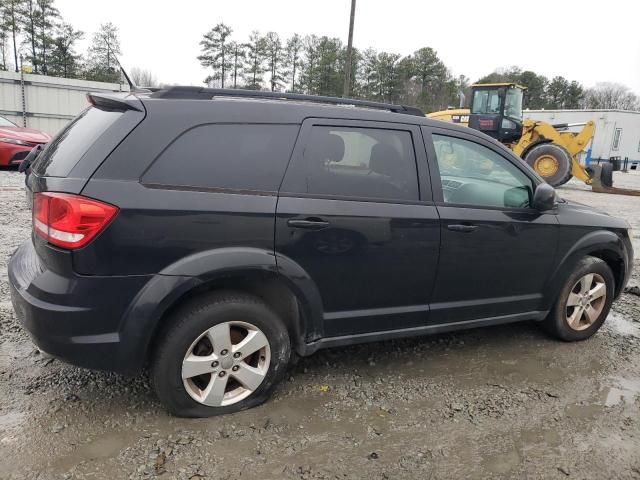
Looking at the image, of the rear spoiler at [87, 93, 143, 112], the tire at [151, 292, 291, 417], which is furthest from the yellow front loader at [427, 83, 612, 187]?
the rear spoiler at [87, 93, 143, 112]

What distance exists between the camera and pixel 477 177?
3.44 metres

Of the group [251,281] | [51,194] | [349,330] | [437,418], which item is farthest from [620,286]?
[51,194]

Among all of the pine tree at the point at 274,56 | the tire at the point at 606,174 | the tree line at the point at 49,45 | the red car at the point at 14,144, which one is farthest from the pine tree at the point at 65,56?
the tire at the point at 606,174

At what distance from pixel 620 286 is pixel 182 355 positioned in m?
3.65

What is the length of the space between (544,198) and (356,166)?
1.43 meters

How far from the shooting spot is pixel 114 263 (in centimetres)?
225

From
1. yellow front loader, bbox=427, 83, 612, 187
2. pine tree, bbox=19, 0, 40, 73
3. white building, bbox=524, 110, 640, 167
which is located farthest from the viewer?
pine tree, bbox=19, 0, 40, 73

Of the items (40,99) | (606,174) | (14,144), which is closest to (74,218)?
(14,144)

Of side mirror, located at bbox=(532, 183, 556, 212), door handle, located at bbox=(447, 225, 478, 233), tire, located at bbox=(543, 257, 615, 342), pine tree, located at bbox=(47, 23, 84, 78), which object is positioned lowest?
tire, located at bbox=(543, 257, 615, 342)

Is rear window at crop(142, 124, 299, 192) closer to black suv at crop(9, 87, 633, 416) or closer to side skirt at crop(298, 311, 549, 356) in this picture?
black suv at crop(9, 87, 633, 416)

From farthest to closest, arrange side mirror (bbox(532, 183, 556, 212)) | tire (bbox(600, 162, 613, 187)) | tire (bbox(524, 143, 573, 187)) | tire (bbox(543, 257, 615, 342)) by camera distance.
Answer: tire (bbox(600, 162, 613, 187)) < tire (bbox(524, 143, 573, 187)) < tire (bbox(543, 257, 615, 342)) < side mirror (bbox(532, 183, 556, 212))

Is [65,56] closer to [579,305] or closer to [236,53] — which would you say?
[236,53]

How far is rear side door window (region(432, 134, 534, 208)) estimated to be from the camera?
3.19m

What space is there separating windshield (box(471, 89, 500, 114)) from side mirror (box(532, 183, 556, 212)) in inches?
500
